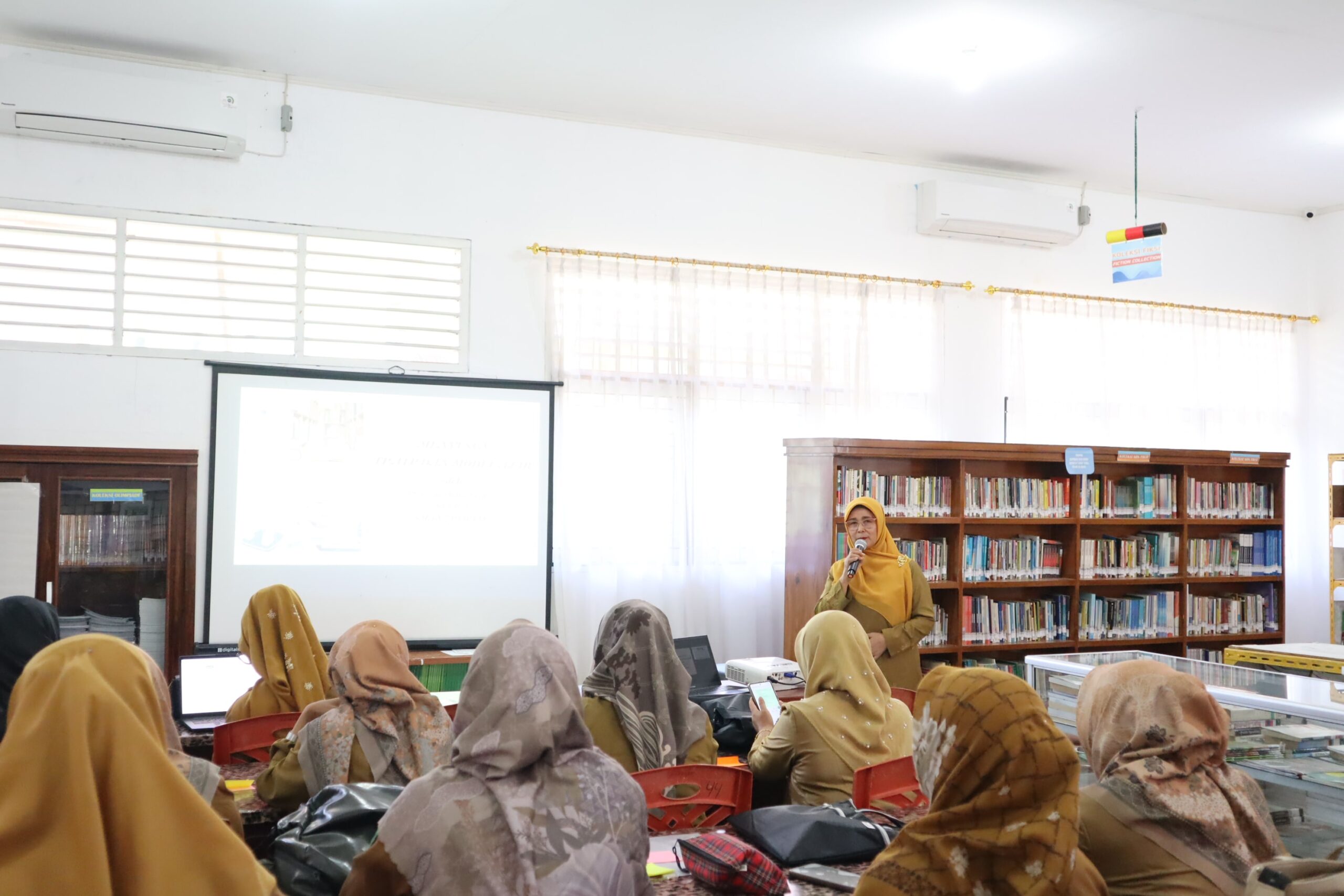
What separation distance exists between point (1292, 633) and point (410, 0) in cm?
715

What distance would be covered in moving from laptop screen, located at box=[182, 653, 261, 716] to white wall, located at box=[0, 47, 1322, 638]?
1.77m

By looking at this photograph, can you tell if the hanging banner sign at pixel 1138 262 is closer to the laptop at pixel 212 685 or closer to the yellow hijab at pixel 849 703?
the yellow hijab at pixel 849 703

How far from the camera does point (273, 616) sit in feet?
10.5

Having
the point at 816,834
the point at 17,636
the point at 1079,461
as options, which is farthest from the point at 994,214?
the point at 17,636

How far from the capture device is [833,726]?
273 centimetres

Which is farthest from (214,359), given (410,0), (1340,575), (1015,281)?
(1340,575)

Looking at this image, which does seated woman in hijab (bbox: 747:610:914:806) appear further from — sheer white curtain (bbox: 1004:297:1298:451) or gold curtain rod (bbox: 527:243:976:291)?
sheer white curtain (bbox: 1004:297:1298:451)

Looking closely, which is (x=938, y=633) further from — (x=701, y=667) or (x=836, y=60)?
(x=836, y=60)

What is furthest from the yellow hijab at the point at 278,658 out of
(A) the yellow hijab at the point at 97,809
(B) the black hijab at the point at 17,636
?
(A) the yellow hijab at the point at 97,809

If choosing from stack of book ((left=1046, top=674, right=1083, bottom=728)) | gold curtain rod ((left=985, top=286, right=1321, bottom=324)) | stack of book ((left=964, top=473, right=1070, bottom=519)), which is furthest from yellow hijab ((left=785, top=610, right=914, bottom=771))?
gold curtain rod ((left=985, top=286, right=1321, bottom=324))

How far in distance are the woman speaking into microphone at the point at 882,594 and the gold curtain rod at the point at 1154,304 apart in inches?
94.8

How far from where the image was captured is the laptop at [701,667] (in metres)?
3.75

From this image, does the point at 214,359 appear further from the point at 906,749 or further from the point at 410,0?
the point at 906,749

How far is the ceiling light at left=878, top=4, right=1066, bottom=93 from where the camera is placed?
4527 millimetres
